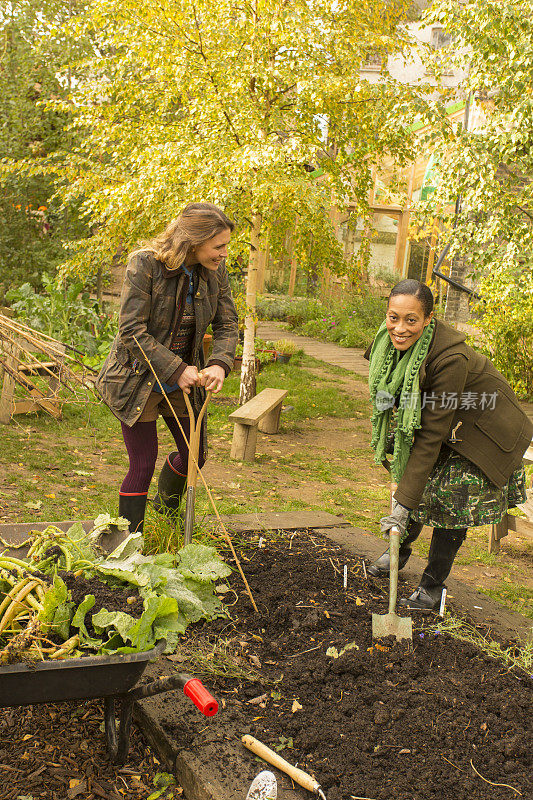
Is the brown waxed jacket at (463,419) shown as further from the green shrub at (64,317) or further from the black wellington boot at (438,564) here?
the green shrub at (64,317)

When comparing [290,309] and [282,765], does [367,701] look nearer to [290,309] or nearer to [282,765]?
[282,765]

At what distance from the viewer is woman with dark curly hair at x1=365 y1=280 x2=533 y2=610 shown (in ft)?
9.80

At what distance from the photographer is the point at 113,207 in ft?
21.5

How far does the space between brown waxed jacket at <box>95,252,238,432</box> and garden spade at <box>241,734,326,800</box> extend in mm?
1451

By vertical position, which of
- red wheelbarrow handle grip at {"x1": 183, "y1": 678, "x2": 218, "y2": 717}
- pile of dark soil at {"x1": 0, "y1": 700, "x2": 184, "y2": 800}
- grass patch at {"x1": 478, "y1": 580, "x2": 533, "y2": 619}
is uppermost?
red wheelbarrow handle grip at {"x1": 183, "y1": 678, "x2": 218, "y2": 717}

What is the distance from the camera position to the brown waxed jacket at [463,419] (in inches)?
118

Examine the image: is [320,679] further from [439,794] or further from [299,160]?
[299,160]

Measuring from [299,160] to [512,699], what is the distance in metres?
4.41

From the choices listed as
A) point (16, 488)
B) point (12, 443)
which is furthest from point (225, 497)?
point (12, 443)

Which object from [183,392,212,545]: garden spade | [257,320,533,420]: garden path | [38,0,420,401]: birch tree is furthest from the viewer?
[257,320,533,420]: garden path

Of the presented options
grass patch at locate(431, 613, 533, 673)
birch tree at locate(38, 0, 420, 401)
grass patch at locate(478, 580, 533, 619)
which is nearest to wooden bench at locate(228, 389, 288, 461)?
birch tree at locate(38, 0, 420, 401)

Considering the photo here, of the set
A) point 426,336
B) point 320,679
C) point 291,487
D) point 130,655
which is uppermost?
point 426,336

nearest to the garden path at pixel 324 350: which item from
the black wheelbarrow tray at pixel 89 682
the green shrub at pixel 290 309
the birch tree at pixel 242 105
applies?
the green shrub at pixel 290 309

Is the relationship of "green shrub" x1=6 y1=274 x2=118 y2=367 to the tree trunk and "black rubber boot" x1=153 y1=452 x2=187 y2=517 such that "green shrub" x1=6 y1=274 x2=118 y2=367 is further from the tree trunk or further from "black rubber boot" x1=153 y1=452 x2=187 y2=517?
"black rubber boot" x1=153 y1=452 x2=187 y2=517
